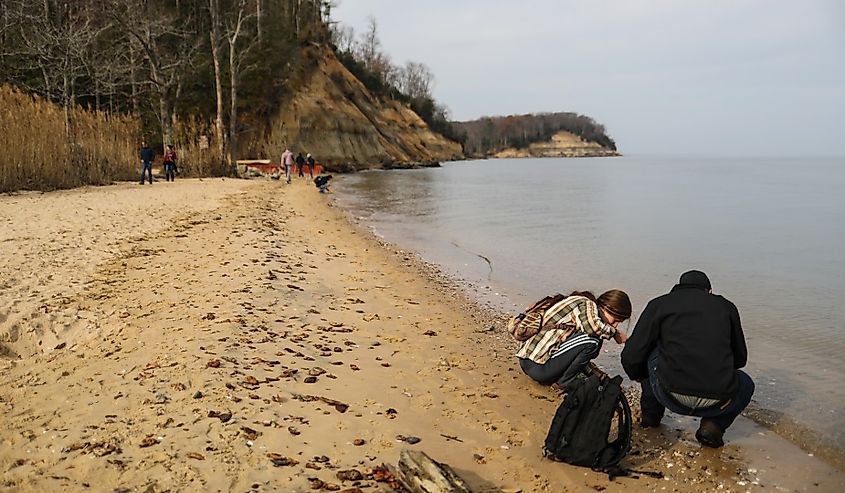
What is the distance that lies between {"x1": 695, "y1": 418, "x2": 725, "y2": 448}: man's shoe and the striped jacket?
0.91 m

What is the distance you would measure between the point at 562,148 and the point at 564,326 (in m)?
186

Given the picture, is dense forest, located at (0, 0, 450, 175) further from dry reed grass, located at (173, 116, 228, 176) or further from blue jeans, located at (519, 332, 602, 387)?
blue jeans, located at (519, 332, 602, 387)

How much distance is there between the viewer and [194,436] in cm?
368

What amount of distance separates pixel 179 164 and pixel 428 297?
2349 cm

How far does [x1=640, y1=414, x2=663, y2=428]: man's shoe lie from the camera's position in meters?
4.82

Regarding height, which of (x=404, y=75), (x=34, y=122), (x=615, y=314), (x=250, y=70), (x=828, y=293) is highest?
(x=404, y=75)

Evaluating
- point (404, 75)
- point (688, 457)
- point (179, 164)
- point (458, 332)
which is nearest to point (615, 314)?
point (688, 457)

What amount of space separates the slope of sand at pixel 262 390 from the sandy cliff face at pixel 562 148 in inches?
6634

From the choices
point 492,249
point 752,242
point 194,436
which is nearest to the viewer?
point 194,436

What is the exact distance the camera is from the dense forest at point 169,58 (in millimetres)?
26828

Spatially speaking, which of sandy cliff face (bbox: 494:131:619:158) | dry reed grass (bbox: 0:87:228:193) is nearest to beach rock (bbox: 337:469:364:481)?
dry reed grass (bbox: 0:87:228:193)

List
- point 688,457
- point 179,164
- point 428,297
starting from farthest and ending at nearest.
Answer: point 179,164 < point 428,297 < point 688,457

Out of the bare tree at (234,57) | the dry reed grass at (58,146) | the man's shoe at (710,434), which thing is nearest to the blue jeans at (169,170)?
the dry reed grass at (58,146)

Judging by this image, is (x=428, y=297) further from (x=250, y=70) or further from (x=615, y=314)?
(x=250, y=70)
